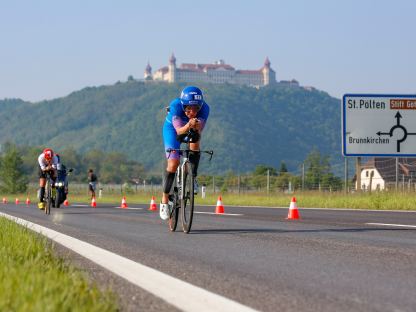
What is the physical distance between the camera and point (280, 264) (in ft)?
23.0

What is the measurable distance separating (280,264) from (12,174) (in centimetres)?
12920

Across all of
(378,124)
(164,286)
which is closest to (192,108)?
(164,286)

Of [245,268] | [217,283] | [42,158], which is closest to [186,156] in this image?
[245,268]

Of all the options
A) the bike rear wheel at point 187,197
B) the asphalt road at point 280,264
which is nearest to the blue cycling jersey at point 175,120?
the bike rear wheel at point 187,197

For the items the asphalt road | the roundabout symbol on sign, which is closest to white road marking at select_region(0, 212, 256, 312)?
the asphalt road

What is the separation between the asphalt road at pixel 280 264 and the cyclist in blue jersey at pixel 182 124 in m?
0.69

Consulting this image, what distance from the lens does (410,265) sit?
6.86m

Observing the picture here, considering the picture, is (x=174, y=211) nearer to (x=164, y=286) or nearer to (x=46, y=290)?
(x=164, y=286)

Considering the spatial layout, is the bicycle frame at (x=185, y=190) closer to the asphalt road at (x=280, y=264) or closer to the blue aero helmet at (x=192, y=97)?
the asphalt road at (x=280, y=264)

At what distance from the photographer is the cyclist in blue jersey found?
34.7ft

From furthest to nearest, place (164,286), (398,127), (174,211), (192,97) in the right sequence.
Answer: (398,127) < (174,211) < (192,97) < (164,286)

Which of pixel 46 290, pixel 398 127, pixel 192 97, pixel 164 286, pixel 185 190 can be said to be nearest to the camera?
pixel 46 290

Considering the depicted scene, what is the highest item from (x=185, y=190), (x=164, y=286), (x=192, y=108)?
(x=192, y=108)

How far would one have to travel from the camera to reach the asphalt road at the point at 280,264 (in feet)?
16.4
